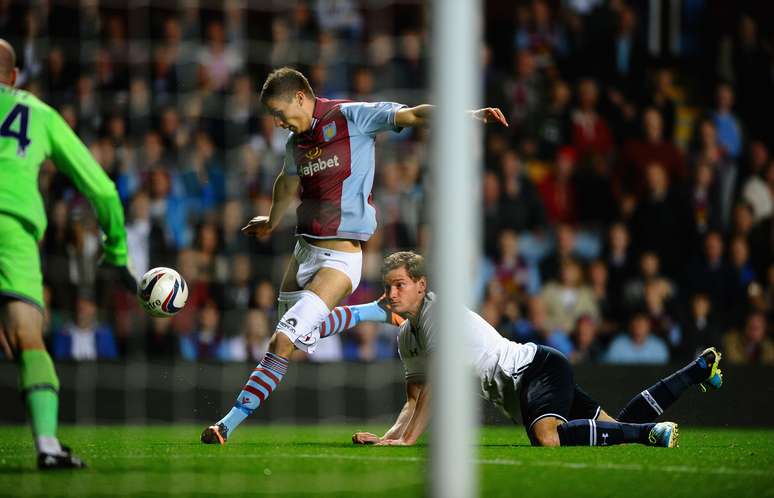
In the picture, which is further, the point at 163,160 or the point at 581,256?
the point at 581,256

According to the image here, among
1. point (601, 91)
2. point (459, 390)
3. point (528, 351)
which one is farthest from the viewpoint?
point (601, 91)

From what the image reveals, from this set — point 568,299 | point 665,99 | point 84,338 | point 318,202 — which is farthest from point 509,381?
point 665,99

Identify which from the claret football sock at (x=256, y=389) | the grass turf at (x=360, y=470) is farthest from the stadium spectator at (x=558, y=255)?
the claret football sock at (x=256, y=389)

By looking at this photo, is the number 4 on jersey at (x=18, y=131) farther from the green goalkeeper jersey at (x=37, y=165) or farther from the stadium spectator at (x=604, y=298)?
the stadium spectator at (x=604, y=298)

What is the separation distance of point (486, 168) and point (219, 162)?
259 centimetres

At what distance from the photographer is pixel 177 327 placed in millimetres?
9531

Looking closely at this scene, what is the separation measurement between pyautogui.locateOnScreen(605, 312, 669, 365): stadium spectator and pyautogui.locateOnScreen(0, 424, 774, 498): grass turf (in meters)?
2.91

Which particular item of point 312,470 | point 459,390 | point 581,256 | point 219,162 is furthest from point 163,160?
point 459,390

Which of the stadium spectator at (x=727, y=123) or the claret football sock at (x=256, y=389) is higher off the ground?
the stadium spectator at (x=727, y=123)

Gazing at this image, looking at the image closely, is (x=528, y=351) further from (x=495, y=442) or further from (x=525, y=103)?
(x=525, y=103)

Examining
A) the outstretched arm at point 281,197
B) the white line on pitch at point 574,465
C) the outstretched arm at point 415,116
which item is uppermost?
the outstretched arm at point 415,116

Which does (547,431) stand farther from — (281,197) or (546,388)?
(281,197)

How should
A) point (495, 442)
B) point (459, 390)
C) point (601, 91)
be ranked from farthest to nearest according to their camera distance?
point (601, 91), point (495, 442), point (459, 390)

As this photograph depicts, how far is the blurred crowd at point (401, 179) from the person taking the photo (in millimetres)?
9461
